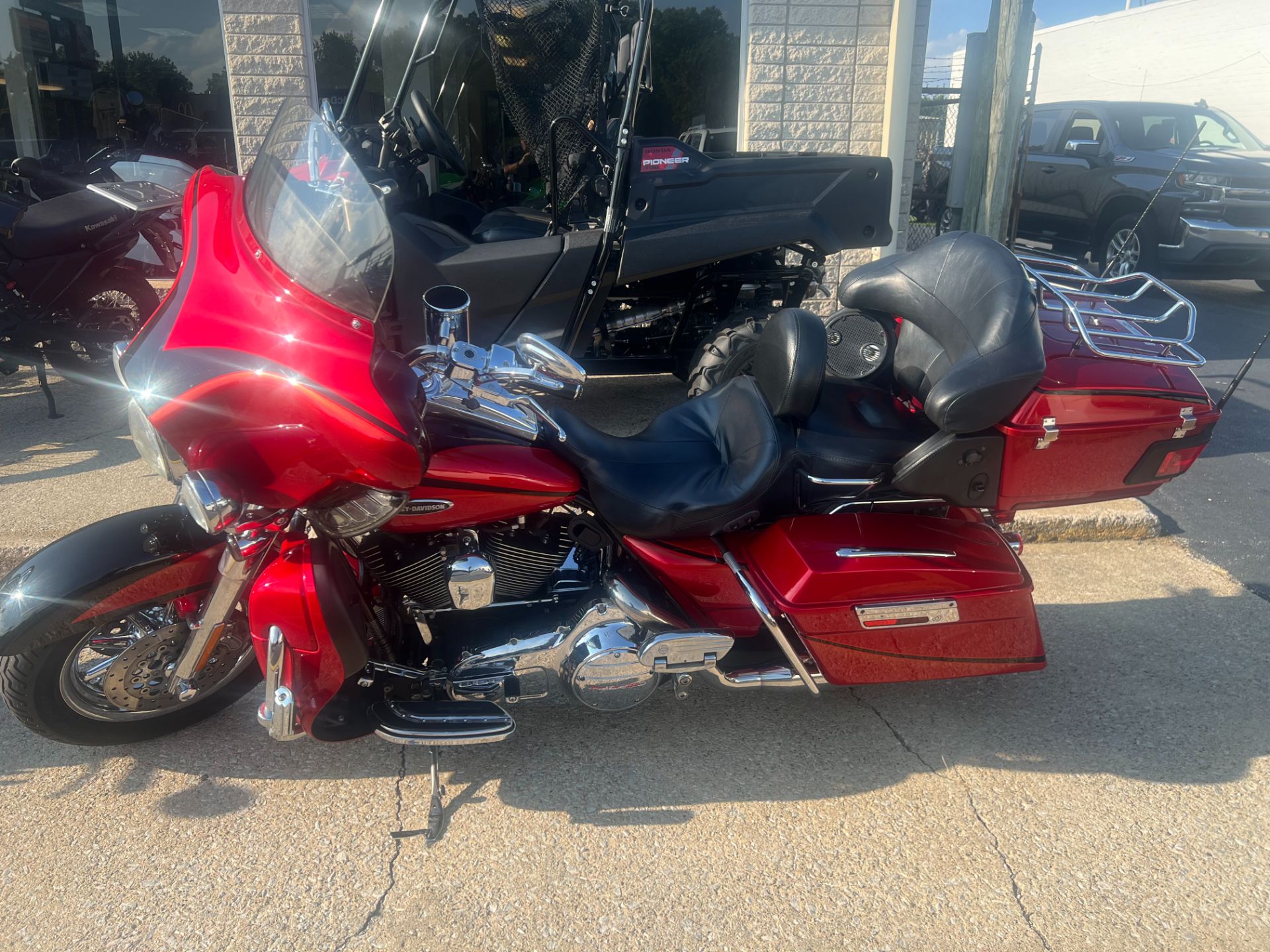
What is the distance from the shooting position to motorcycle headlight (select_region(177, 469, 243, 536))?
1933 millimetres

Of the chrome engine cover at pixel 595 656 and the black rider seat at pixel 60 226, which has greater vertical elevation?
the black rider seat at pixel 60 226

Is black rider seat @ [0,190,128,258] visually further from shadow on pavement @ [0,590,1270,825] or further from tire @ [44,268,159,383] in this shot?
shadow on pavement @ [0,590,1270,825]

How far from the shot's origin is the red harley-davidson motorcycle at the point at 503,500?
6.57ft

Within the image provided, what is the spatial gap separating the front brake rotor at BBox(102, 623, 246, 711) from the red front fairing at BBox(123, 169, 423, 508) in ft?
2.34

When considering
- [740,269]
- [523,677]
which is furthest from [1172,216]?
[523,677]

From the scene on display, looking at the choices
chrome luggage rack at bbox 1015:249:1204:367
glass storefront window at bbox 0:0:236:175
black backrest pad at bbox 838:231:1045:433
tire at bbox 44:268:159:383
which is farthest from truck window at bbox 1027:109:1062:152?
tire at bbox 44:268:159:383

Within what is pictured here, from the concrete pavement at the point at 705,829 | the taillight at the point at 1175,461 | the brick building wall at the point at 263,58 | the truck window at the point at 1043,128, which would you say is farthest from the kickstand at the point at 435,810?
the truck window at the point at 1043,128

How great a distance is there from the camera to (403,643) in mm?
2520

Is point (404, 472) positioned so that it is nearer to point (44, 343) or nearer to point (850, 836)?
point (850, 836)

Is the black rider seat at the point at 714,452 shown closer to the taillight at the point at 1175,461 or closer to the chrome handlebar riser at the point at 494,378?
the chrome handlebar riser at the point at 494,378

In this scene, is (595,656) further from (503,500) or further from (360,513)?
(360,513)

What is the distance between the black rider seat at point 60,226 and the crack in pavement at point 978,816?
4.61 m

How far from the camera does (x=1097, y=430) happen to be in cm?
250

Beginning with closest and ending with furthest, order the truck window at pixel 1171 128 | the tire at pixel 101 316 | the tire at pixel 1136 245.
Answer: the tire at pixel 101 316
the tire at pixel 1136 245
the truck window at pixel 1171 128
